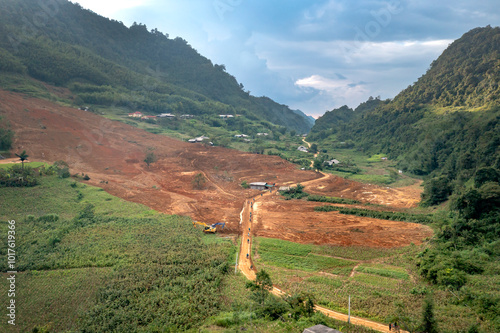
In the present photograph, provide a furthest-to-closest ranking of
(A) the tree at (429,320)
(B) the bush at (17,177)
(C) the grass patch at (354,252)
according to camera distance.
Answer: (B) the bush at (17,177)
(C) the grass patch at (354,252)
(A) the tree at (429,320)

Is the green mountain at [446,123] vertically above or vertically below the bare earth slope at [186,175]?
above

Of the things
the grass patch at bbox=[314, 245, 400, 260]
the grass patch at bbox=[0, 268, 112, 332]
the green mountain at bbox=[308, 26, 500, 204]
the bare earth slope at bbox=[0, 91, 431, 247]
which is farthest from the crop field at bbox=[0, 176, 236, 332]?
the green mountain at bbox=[308, 26, 500, 204]

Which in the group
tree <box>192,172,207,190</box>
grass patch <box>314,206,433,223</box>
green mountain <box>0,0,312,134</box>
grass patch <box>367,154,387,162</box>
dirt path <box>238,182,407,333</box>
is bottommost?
dirt path <box>238,182,407,333</box>

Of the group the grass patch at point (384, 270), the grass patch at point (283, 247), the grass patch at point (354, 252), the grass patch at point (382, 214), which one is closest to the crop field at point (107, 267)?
the grass patch at point (283, 247)

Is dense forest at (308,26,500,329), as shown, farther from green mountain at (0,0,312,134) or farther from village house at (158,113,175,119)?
village house at (158,113,175,119)

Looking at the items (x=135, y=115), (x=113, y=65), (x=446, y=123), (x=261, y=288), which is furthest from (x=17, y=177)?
(x=113, y=65)

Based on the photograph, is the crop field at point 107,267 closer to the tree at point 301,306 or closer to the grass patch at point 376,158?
the tree at point 301,306
